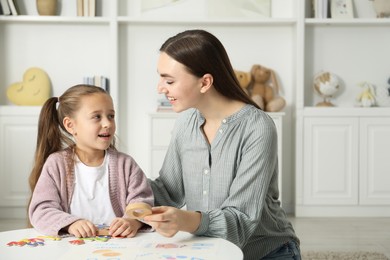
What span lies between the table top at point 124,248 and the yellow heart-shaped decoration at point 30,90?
3.40m

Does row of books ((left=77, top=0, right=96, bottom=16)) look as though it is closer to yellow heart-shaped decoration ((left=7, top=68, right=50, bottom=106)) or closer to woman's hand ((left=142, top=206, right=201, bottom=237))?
yellow heart-shaped decoration ((left=7, top=68, right=50, bottom=106))

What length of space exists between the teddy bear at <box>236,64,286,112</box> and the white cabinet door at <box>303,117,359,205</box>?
301 mm

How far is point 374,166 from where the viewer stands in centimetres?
491

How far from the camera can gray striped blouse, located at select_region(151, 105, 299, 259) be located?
1.72 m

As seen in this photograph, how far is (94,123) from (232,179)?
405 millimetres

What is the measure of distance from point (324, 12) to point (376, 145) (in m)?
1.02

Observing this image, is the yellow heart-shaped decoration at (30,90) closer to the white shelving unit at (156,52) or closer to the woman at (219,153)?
the white shelving unit at (156,52)

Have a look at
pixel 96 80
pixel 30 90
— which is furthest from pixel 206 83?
pixel 30 90

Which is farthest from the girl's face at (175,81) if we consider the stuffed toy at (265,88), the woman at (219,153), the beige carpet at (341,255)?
the stuffed toy at (265,88)

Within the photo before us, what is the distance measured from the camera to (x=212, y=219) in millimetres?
1646

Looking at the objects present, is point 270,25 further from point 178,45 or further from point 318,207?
point 178,45

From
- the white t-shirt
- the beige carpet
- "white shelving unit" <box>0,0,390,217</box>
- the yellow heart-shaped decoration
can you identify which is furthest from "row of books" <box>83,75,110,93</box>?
the white t-shirt

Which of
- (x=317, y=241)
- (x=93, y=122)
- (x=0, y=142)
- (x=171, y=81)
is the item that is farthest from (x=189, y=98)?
(x=0, y=142)

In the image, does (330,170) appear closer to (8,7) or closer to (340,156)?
(340,156)
